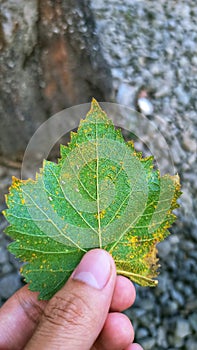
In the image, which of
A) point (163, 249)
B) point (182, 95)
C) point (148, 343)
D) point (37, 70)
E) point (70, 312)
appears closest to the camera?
point (70, 312)

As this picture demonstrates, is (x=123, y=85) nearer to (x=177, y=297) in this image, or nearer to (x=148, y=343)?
(x=177, y=297)

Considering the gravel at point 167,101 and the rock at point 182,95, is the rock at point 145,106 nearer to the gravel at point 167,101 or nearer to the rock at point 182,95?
the gravel at point 167,101

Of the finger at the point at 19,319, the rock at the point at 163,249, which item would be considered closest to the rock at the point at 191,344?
the rock at the point at 163,249

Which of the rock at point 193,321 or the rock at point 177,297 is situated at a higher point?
the rock at point 177,297

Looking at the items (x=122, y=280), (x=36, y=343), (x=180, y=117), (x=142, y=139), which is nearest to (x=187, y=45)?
(x=180, y=117)

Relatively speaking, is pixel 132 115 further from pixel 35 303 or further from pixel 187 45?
pixel 35 303

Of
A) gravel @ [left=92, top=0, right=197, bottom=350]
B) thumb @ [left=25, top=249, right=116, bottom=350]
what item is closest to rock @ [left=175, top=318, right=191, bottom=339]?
gravel @ [left=92, top=0, right=197, bottom=350]

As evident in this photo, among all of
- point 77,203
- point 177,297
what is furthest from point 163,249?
point 77,203
